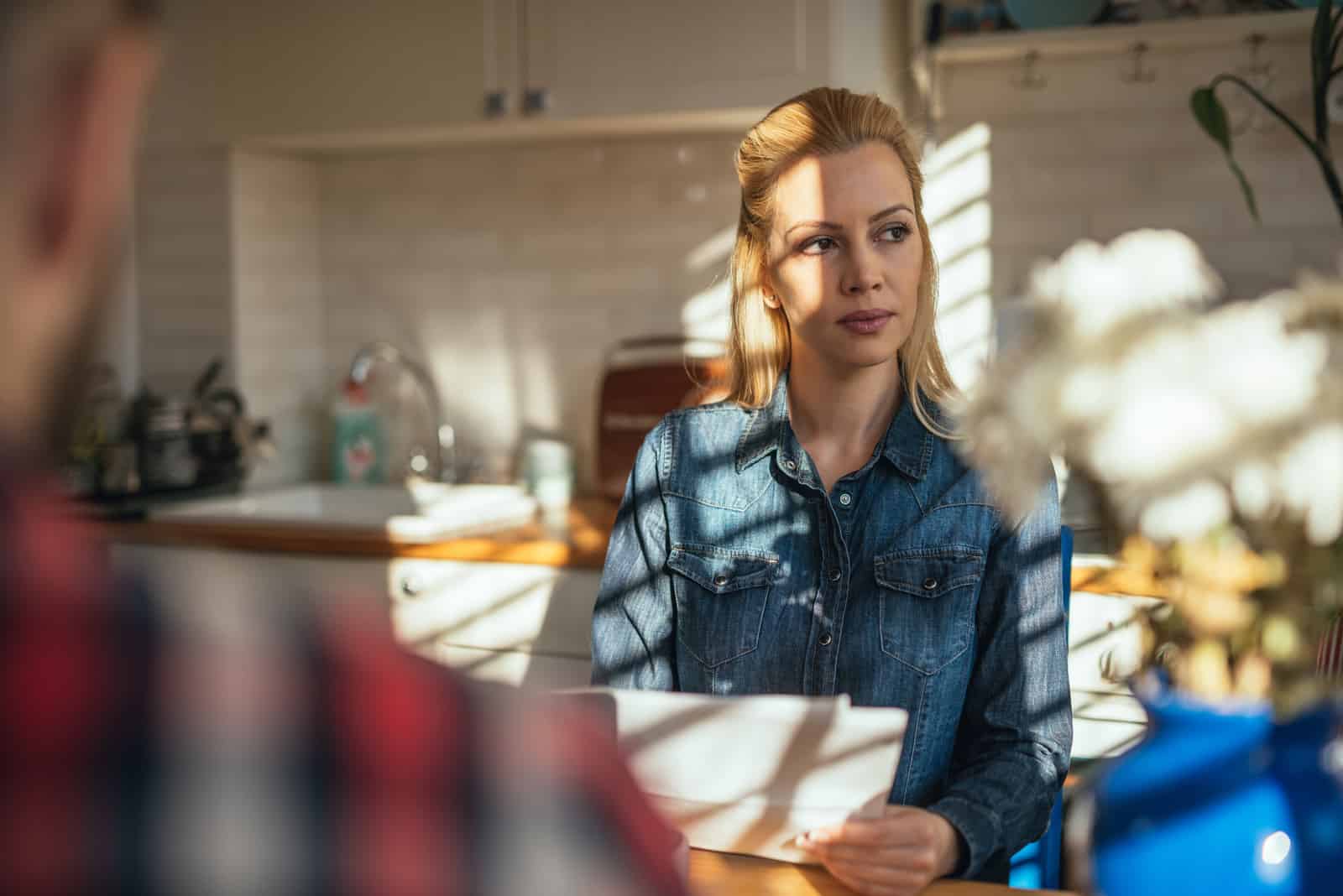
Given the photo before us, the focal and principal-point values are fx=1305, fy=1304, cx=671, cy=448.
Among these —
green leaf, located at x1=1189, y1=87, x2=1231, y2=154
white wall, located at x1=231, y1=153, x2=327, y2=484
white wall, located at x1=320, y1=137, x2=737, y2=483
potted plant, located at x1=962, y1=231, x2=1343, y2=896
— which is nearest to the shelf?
green leaf, located at x1=1189, y1=87, x2=1231, y2=154

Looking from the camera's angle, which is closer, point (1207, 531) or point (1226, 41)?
point (1207, 531)

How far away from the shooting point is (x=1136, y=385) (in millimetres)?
673

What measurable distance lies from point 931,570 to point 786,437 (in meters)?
0.25

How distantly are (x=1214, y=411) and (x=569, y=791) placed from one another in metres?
0.50

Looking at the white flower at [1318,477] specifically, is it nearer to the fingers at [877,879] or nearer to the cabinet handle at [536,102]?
the fingers at [877,879]

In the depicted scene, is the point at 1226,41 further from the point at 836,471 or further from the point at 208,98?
the point at 208,98

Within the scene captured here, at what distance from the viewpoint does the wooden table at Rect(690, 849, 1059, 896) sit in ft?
3.61

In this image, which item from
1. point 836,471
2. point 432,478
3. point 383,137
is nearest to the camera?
point 836,471

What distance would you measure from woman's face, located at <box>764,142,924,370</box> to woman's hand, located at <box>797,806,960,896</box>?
613 millimetres

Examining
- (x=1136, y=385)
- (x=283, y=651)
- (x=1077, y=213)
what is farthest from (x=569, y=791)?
(x=1077, y=213)

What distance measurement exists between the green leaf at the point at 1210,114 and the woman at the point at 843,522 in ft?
3.27

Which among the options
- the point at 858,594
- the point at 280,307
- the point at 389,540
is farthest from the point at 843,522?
the point at 280,307

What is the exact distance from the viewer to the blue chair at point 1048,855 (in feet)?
4.82

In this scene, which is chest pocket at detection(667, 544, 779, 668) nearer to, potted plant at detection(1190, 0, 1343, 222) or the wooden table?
the wooden table
